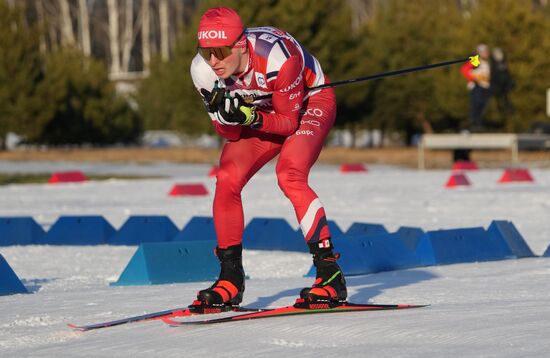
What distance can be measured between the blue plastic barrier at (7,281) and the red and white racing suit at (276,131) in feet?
5.55

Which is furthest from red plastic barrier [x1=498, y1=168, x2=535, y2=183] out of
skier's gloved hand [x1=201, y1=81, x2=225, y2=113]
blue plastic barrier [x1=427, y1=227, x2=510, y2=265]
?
skier's gloved hand [x1=201, y1=81, x2=225, y2=113]

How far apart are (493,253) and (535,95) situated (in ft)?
99.2

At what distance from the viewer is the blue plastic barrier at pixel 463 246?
9.66m

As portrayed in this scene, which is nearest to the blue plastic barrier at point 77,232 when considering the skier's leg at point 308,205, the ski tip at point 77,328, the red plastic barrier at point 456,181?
the skier's leg at point 308,205

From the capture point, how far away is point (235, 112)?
250 inches

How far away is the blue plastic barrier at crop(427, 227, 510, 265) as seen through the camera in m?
9.66

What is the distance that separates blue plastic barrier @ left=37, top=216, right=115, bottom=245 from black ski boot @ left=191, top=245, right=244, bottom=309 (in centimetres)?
545

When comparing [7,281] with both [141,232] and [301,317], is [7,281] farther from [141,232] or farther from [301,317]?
[141,232]

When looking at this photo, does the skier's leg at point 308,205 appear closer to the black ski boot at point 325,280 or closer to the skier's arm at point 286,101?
the black ski boot at point 325,280

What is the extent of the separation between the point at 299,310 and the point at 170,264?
2.45 metres

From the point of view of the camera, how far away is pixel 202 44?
6555 mm

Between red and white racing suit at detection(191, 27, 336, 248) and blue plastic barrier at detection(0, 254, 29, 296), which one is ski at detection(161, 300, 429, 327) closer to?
red and white racing suit at detection(191, 27, 336, 248)

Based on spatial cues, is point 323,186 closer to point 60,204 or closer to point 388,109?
point 60,204

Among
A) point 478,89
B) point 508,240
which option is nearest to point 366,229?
point 508,240
